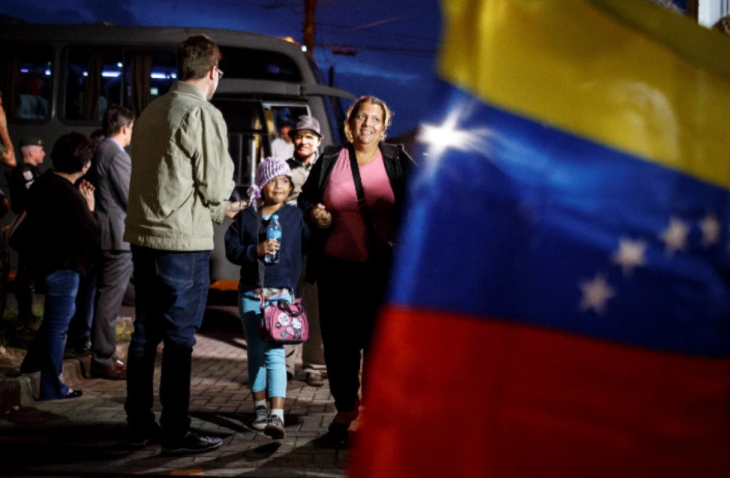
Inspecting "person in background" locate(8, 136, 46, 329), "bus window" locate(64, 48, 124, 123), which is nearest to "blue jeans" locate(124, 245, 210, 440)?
"person in background" locate(8, 136, 46, 329)

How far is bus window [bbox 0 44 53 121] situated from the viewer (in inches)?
468

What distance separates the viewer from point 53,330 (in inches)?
202

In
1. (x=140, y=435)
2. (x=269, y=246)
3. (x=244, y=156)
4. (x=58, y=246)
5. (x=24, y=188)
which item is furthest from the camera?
(x=244, y=156)

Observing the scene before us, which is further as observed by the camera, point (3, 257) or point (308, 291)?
point (308, 291)

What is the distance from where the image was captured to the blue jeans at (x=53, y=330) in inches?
201

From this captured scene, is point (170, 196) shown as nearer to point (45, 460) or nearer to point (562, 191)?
point (45, 460)

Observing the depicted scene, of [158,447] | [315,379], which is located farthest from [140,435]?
[315,379]

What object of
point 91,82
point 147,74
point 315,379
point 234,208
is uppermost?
point 147,74

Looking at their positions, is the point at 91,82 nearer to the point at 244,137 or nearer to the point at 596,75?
the point at 244,137

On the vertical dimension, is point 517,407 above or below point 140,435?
above

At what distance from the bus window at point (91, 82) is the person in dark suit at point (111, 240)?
20.0 ft

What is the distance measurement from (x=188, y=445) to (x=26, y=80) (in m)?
9.87

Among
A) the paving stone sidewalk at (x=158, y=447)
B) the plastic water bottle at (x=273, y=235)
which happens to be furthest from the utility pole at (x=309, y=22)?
the plastic water bottle at (x=273, y=235)

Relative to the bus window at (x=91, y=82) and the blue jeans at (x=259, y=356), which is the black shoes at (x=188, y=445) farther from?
the bus window at (x=91, y=82)
